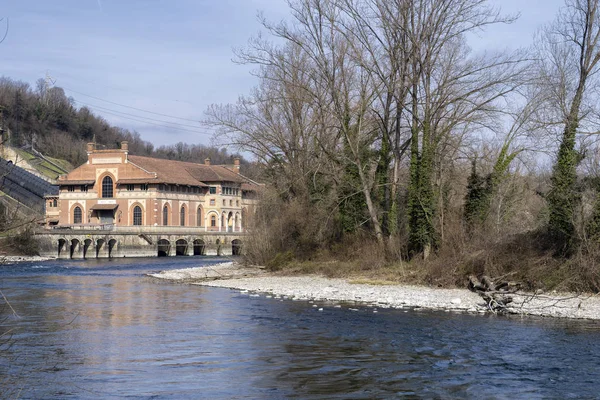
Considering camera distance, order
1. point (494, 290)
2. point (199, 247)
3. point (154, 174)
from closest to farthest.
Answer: point (494, 290)
point (154, 174)
point (199, 247)

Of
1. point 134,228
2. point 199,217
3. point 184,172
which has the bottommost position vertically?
point 134,228

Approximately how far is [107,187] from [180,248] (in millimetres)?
11655

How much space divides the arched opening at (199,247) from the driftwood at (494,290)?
5945 centimetres

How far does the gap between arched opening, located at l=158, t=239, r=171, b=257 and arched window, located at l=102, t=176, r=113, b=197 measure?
1044cm

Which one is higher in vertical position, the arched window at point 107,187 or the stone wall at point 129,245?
the arched window at point 107,187

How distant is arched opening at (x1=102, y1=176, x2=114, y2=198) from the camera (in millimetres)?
84438

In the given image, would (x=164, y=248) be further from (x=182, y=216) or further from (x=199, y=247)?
(x=182, y=216)

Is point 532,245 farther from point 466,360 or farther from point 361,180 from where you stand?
point 466,360

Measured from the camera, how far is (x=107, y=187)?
278 feet

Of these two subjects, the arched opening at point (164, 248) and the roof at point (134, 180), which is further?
the roof at point (134, 180)

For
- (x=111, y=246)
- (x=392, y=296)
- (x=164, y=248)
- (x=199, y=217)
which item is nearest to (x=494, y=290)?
(x=392, y=296)

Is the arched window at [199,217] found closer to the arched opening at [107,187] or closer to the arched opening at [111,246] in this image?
the arched opening at [107,187]

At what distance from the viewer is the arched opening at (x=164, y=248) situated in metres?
78.4

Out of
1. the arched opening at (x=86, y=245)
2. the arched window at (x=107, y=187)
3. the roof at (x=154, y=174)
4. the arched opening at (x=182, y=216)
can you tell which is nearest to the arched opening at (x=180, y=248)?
the arched opening at (x=182, y=216)
